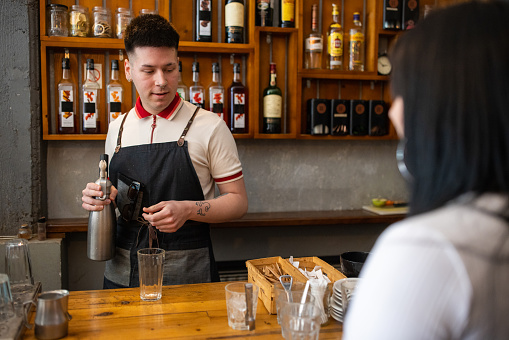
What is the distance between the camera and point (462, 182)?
24.8 inches

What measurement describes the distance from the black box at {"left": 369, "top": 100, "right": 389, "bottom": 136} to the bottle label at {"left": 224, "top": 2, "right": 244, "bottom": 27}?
1014mm

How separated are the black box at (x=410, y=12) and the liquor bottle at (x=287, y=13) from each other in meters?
0.74

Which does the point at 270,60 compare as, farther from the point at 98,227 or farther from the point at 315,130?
the point at 98,227

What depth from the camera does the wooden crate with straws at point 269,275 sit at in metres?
1.39

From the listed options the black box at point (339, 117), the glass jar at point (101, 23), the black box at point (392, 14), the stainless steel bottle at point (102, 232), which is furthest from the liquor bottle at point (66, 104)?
the black box at point (392, 14)

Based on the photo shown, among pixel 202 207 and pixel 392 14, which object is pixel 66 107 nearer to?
pixel 202 207

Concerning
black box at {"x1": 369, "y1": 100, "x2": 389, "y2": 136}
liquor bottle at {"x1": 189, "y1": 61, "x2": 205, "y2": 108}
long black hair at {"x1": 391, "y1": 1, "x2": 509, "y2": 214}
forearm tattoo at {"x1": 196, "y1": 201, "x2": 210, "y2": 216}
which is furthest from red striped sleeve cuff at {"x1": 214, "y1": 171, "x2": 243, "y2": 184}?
long black hair at {"x1": 391, "y1": 1, "x2": 509, "y2": 214}

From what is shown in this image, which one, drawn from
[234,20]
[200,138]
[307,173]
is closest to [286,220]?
[307,173]

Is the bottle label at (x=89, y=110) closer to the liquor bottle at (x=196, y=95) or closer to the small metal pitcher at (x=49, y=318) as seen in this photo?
the liquor bottle at (x=196, y=95)

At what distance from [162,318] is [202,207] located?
663mm

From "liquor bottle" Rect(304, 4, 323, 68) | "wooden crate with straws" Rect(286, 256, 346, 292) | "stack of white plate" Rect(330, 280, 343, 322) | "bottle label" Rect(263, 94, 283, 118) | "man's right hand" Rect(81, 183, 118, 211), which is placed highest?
"liquor bottle" Rect(304, 4, 323, 68)

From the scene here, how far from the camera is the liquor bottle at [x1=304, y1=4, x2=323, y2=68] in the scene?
299 cm

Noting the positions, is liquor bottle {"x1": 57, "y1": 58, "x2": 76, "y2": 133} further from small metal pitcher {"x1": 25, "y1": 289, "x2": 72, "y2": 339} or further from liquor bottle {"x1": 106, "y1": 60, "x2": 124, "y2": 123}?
small metal pitcher {"x1": 25, "y1": 289, "x2": 72, "y2": 339}

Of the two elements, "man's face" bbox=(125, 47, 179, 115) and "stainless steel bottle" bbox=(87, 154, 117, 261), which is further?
"man's face" bbox=(125, 47, 179, 115)
